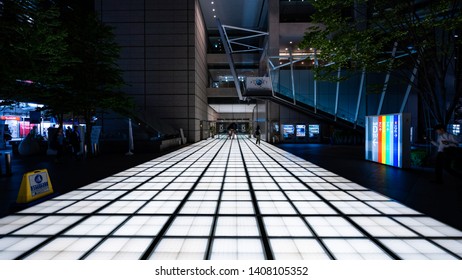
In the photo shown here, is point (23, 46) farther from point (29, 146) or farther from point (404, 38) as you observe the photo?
point (404, 38)

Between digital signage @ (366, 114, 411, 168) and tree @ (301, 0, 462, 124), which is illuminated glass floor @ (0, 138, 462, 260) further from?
tree @ (301, 0, 462, 124)

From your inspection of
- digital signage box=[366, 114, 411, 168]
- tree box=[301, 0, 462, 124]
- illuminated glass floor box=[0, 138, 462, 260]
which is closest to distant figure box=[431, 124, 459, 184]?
illuminated glass floor box=[0, 138, 462, 260]

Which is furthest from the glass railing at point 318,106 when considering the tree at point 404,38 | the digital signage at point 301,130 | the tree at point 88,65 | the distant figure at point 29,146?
the distant figure at point 29,146

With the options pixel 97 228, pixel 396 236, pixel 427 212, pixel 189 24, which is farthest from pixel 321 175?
pixel 189 24

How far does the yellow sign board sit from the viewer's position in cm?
486

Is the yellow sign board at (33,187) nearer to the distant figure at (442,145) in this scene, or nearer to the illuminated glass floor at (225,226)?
the illuminated glass floor at (225,226)

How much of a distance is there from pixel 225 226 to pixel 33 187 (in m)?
4.03

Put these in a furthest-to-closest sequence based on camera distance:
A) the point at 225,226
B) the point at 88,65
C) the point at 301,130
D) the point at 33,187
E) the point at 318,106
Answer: the point at 301,130 < the point at 318,106 < the point at 88,65 < the point at 33,187 < the point at 225,226

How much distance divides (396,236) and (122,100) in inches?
515

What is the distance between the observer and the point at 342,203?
5066 millimetres

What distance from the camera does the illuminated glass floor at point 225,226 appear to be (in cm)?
317

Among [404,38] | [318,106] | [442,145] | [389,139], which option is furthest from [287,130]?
[442,145]

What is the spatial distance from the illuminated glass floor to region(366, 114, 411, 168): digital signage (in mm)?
4096

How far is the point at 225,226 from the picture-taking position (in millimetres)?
3934
